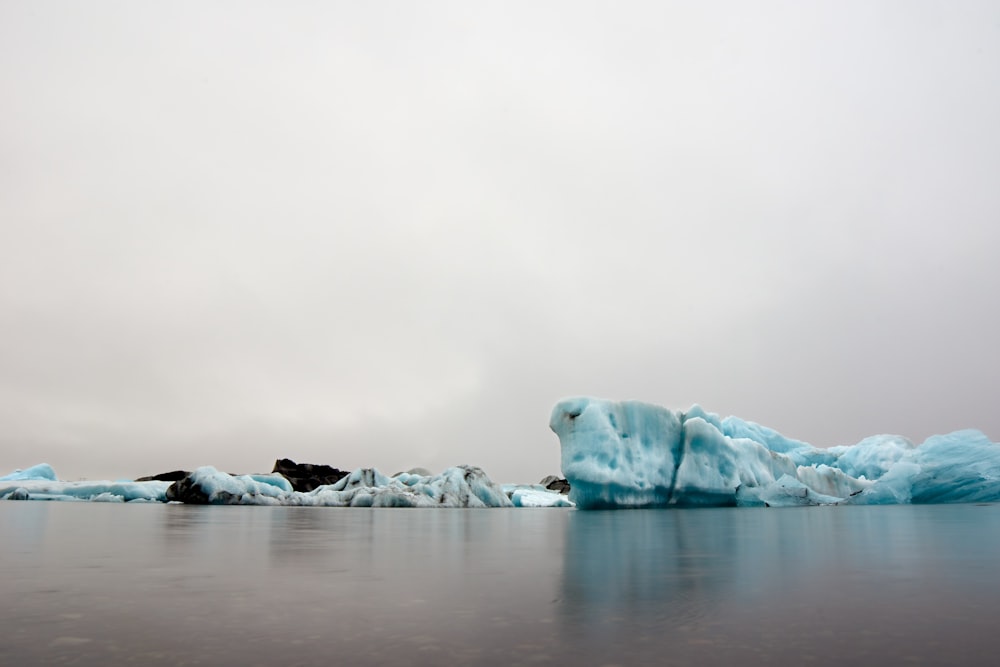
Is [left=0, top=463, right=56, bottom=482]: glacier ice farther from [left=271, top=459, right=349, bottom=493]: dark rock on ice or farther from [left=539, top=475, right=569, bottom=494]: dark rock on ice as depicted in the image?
[left=539, top=475, right=569, bottom=494]: dark rock on ice

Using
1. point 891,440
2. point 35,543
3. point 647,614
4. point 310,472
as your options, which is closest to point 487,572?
point 647,614

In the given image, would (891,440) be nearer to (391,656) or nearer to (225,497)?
(225,497)

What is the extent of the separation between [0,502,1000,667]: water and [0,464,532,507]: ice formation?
2266 centimetres

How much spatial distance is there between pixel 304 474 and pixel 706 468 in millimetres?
Answer: 29490

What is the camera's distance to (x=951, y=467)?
26.0 metres

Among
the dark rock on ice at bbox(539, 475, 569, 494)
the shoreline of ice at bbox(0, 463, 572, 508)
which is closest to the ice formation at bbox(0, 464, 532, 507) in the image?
the shoreline of ice at bbox(0, 463, 572, 508)

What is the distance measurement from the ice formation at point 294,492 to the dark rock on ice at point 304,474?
9321 millimetres

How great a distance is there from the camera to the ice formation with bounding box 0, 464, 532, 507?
29.3 meters

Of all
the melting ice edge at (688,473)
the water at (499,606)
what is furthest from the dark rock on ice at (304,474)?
the water at (499,606)

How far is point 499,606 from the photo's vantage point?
399 centimetres

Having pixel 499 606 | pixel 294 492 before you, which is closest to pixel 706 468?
pixel 294 492

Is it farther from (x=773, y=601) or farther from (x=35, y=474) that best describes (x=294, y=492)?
(x=773, y=601)

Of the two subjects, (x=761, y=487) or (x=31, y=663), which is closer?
(x=31, y=663)

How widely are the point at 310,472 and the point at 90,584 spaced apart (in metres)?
43.1
